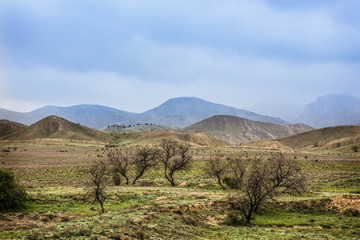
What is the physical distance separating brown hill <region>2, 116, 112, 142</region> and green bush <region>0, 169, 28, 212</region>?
5617 inches

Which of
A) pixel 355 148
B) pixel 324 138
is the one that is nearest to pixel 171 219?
pixel 355 148

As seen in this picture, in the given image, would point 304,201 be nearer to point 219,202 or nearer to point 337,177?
point 219,202

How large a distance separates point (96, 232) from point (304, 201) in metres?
23.6

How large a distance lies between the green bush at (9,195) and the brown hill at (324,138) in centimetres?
15174

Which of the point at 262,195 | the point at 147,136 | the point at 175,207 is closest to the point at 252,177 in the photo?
the point at 262,195

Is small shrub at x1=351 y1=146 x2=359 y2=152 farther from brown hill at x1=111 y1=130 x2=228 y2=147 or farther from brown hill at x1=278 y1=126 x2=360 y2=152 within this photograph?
brown hill at x1=111 y1=130 x2=228 y2=147

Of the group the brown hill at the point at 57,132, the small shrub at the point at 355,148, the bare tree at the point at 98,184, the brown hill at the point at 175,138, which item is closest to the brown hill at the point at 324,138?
the small shrub at the point at 355,148

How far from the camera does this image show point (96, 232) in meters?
15.9

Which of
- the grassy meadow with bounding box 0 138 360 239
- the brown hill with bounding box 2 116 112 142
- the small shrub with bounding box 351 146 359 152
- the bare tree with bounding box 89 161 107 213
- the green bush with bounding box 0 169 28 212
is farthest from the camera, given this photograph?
the brown hill with bounding box 2 116 112 142

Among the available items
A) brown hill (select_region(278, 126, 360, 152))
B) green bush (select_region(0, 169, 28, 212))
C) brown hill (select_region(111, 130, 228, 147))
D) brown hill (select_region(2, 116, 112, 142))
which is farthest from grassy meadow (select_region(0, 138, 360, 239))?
brown hill (select_region(2, 116, 112, 142))

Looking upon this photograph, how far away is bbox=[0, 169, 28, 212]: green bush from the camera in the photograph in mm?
25594

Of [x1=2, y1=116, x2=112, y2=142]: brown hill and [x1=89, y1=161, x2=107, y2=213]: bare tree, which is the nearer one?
[x1=89, y1=161, x2=107, y2=213]: bare tree

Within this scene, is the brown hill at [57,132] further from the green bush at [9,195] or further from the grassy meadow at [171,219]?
the grassy meadow at [171,219]

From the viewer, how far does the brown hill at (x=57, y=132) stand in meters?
162
